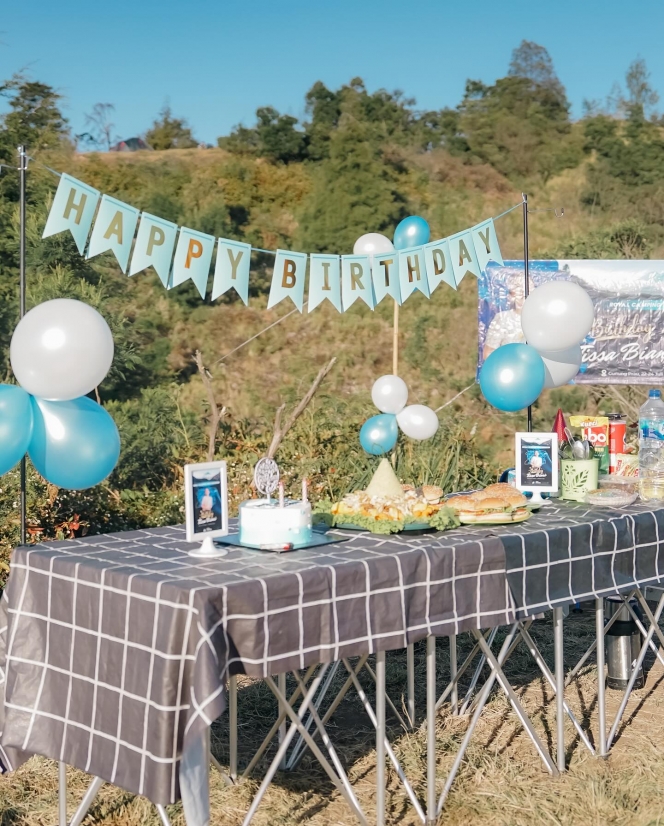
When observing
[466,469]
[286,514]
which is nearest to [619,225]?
[466,469]

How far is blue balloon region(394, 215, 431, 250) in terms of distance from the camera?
204 inches

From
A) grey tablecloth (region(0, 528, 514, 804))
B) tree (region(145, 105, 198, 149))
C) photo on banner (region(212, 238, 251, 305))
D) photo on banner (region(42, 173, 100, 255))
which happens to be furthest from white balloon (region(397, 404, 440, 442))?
tree (region(145, 105, 198, 149))

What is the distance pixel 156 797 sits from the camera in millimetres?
2125

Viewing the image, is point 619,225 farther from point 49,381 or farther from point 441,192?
point 49,381

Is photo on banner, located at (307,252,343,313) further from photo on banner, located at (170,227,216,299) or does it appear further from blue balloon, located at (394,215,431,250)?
blue balloon, located at (394,215,431,250)

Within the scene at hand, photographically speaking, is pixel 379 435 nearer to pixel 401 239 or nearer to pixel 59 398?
pixel 401 239

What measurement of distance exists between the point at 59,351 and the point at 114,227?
107cm

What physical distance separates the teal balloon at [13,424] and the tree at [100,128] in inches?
517

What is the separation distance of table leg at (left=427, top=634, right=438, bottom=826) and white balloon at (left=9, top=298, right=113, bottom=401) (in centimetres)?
116

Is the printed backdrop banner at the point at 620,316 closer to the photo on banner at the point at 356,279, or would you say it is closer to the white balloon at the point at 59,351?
the photo on banner at the point at 356,279

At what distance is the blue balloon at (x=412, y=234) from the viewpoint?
5176mm

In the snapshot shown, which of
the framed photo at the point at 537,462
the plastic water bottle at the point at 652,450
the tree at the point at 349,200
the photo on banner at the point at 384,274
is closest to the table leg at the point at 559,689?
the framed photo at the point at 537,462

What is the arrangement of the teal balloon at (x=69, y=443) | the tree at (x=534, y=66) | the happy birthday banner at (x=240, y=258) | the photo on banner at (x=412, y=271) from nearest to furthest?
the teal balloon at (x=69, y=443)
the happy birthday banner at (x=240, y=258)
the photo on banner at (x=412, y=271)
the tree at (x=534, y=66)

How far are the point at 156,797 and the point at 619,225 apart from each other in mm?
11939
